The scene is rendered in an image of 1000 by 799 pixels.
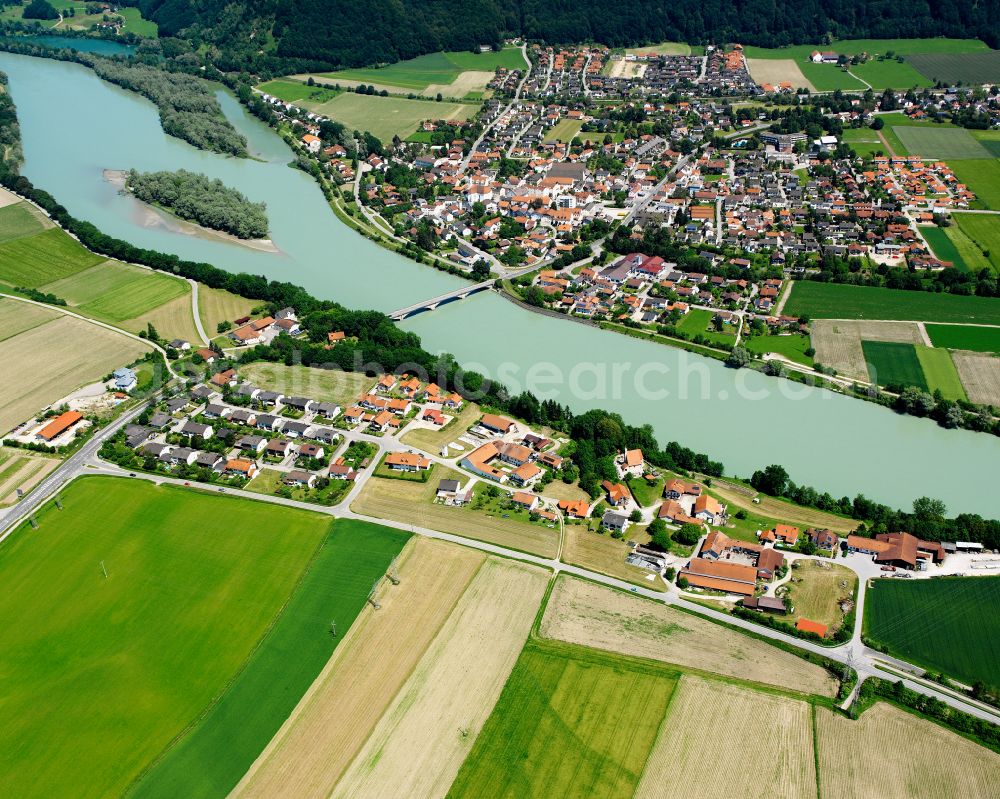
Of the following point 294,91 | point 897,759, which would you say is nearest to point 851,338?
point 897,759

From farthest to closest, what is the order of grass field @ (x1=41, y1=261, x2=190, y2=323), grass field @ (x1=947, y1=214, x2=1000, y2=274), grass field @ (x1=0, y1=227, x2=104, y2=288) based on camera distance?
grass field @ (x1=0, y1=227, x2=104, y2=288)
grass field @ (x1=947, y1=214, x2=1000, y2=274)
grass field @ (x1=41, y1=261, x2=190, y2=323)

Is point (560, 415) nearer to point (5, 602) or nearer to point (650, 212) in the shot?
point (5, 602)

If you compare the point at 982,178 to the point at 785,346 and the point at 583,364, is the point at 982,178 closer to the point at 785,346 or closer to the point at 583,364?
the point at 785,346

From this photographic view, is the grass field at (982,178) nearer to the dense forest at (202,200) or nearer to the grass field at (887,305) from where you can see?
the grass field at (887,305)

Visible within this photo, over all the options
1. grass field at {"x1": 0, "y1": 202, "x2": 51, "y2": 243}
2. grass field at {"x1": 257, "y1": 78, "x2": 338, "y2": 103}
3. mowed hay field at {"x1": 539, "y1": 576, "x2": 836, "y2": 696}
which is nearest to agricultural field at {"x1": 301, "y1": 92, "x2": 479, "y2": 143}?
grass field at {"x1": 257, "y1": 78, "x2": 338, "y2": 103}

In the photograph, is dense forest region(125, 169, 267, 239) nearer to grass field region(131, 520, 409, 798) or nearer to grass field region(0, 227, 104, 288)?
grass field region(0, 227, 104, 288)
